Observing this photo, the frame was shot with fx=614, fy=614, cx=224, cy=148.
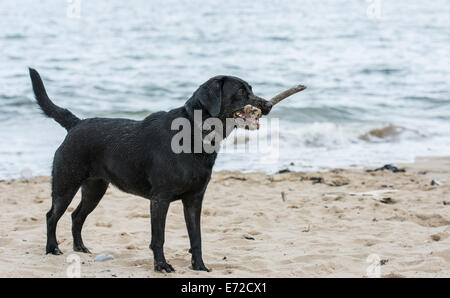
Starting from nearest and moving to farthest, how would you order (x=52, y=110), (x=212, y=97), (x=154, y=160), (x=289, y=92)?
(x=212, y=97)
(x=154, y=160)
(x=289, y=92)
(x=52, y=110)

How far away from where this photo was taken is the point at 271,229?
6.16 meters

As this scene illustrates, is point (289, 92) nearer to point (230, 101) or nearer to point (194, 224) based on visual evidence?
point (230, 101)

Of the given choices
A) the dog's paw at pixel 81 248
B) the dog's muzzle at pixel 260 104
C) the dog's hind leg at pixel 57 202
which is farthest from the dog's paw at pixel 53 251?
the dog's muzzle at pixel 260 104

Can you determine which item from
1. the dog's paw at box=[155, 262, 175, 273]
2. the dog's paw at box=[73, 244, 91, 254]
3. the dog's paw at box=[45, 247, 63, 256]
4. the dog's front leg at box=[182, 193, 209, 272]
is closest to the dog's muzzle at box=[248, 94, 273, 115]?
the dog's front leg at box=[182, 193, 209, 272]

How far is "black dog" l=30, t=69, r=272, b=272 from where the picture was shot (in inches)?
180

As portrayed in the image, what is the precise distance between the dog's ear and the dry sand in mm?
1254

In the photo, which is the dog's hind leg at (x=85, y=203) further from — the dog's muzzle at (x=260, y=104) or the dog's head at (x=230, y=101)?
the dog's muzzle at (x=260, y=104)

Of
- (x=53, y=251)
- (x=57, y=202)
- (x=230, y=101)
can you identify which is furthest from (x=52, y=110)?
(x=230, y=101)

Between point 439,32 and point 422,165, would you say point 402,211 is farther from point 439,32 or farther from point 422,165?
point 439,32

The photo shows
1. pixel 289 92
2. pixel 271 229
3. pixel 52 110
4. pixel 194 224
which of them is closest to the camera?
pixel 194 224

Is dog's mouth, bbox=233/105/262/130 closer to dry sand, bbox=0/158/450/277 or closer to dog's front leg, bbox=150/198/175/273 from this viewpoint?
dog's front leg, bbox=150/198/175/273

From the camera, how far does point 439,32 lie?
29.3 metres

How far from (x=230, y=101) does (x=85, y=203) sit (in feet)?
5.59

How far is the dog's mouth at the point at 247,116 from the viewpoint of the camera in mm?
4660
